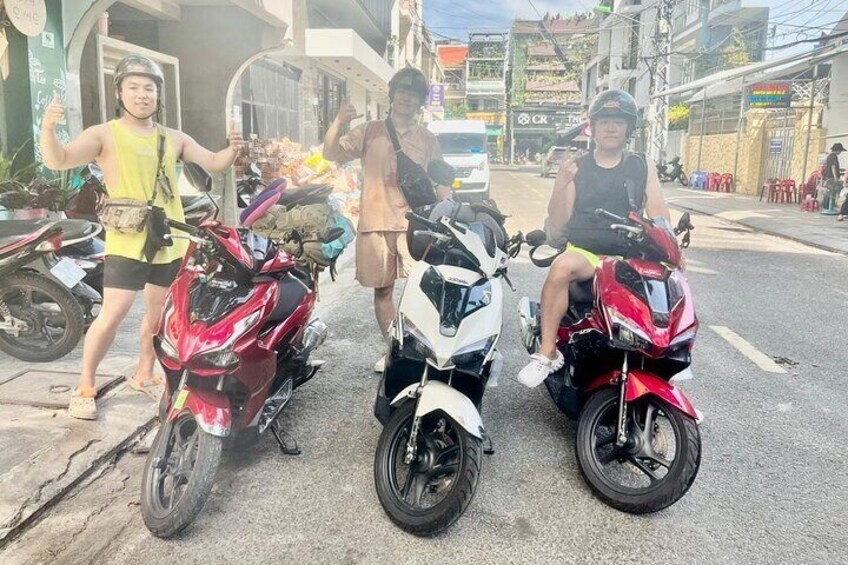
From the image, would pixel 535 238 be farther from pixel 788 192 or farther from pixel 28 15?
pixel 788 192

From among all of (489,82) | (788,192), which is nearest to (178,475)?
(788,192)

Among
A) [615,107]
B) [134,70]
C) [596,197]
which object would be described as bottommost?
[596,197]

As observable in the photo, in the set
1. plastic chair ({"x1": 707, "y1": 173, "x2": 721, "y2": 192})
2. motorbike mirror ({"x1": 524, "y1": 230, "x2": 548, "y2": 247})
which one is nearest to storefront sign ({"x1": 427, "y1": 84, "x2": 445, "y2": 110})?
plastic chair ({"x1": 707, "y1": 173, "x2": 721, "y2": 192})

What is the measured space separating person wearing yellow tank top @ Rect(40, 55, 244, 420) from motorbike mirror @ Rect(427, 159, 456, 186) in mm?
1266

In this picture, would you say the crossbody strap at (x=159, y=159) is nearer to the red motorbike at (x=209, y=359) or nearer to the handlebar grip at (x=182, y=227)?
the red motorbike at (x=209, y=359)

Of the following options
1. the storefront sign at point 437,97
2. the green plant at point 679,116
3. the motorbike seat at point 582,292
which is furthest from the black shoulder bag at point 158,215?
the storefront sign at point 437,97

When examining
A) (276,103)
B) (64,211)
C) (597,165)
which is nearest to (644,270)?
(597,165)

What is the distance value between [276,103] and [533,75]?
6020 centimetres

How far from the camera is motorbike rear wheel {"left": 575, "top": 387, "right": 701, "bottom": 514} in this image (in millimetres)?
2771

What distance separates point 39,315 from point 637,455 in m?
3.77

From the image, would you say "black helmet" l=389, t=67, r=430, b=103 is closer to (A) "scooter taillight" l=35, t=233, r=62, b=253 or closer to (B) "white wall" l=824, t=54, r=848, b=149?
(A) "scooter taillight" l=35, t=233, r=62, b=253

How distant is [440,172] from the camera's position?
434cm

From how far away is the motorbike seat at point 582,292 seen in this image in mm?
3559

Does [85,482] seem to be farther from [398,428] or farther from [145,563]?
[398,428]
